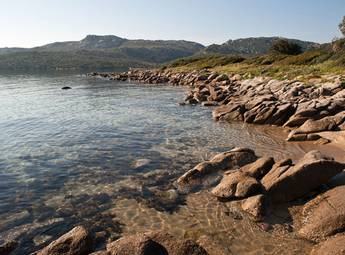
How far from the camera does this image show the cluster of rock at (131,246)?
8.16 m

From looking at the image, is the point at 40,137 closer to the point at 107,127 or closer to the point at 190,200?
the point at 107,127

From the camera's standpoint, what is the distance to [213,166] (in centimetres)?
1460

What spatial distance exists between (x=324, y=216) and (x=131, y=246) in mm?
5502

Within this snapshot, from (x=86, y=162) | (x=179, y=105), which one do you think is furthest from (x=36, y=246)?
(x=179, y=105)

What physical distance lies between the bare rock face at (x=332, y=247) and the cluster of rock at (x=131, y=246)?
281cm

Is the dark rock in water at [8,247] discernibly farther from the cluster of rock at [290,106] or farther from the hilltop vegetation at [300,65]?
the hilltop vegetation at [300,65]

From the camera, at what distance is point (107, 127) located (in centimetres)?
2531

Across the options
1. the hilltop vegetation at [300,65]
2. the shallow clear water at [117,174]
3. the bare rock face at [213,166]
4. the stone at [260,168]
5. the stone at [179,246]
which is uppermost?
the hilltop vegetation at [300,65]

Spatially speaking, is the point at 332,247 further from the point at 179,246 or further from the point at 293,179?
the point at 179,246

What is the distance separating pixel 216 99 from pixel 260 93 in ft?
17.0

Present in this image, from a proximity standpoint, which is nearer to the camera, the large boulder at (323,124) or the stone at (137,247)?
the stone at (137,247)

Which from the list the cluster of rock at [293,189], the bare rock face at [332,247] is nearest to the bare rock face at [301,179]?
the cluster of rock at [293,189]

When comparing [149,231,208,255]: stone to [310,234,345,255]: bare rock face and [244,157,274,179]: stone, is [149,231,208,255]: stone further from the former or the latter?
[244,157,274,179]: stone

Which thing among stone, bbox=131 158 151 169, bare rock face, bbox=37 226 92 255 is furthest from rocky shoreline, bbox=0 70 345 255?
stone, bbox=131 158 151 169
